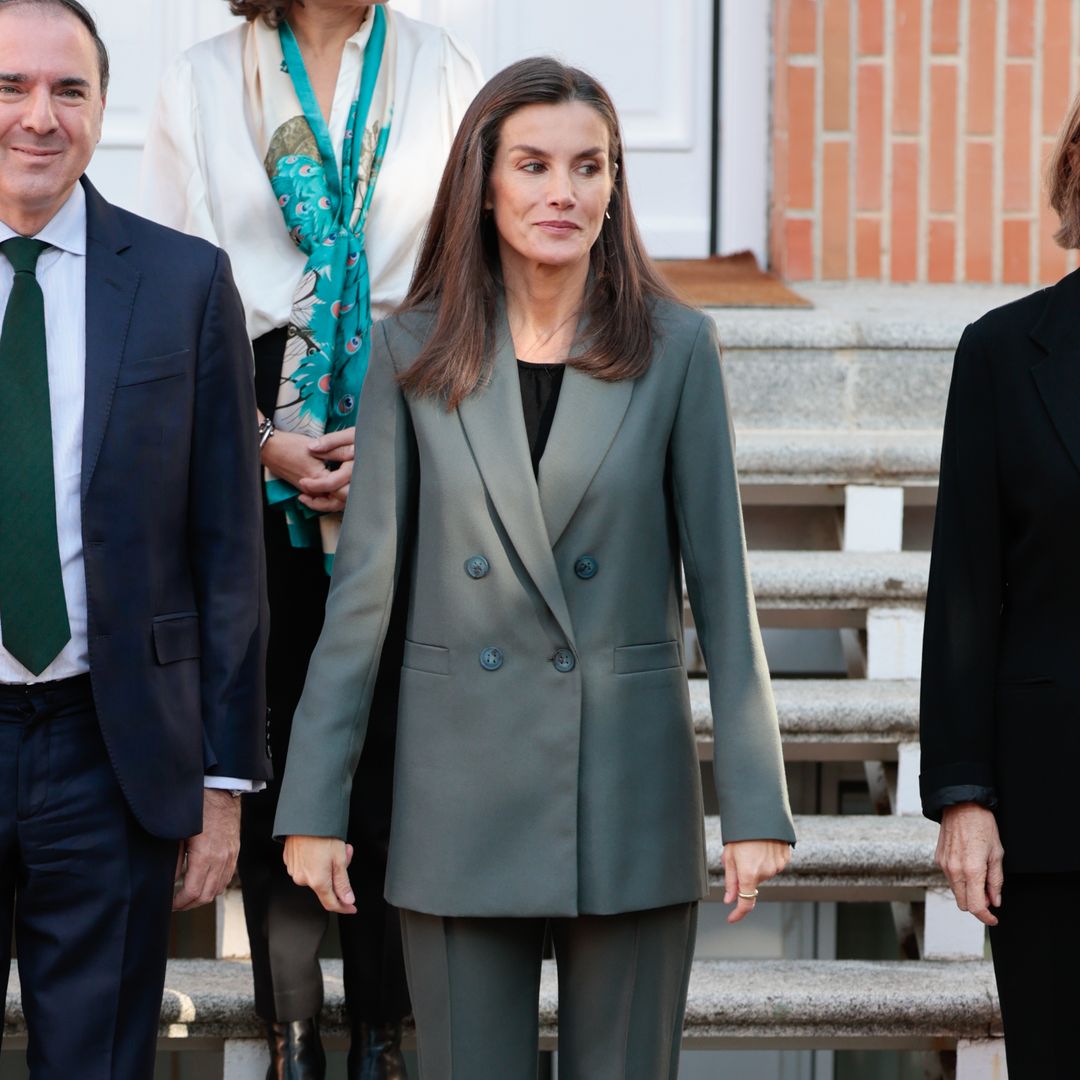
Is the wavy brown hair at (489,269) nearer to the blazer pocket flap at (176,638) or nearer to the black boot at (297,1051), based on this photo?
the blazer pocket flap at (176,638)

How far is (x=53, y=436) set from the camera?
2295 mm

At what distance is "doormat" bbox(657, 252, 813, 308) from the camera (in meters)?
4.71

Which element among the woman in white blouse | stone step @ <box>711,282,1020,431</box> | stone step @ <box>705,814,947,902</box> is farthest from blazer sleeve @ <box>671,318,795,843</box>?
stone step @ <box>711,282,1020,431</box>

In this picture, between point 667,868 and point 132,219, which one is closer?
point 667,868

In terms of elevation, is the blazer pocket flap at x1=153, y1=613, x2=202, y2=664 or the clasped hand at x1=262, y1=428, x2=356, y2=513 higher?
the clasped hand at x1=262, y1=428, x2=356, y2=513

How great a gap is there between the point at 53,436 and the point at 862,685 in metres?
2.15

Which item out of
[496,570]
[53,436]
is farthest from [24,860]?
[496,570]

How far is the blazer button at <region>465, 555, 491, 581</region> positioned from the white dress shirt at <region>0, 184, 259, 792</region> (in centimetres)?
48

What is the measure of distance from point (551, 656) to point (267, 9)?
4.29 feet

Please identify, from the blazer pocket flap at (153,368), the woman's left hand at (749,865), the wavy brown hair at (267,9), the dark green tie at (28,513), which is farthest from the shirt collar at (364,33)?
the woman's left hand at (749,865)

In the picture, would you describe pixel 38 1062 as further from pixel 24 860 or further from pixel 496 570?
pixel 496 570

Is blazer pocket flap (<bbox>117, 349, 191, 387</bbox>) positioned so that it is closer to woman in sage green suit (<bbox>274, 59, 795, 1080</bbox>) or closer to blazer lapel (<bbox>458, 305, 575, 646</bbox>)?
woman in sage green suit (<bbox>274, 59, 795, 1080</bbox>)

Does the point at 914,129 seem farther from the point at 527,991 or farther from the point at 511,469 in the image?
the point at 527,991

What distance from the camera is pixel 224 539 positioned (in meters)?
2.42
